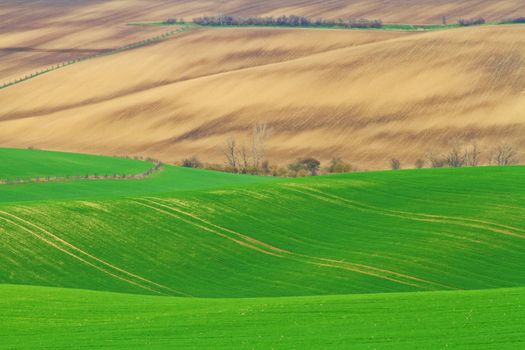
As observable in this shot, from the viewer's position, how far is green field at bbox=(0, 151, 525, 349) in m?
21.2

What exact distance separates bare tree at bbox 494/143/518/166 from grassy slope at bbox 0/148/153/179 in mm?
22074

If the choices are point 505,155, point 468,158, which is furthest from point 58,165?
point 505,155

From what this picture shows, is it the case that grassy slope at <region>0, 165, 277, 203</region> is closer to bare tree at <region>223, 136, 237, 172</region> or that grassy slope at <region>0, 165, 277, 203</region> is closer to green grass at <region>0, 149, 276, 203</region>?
green grass at <region>0, 149, 276, 203</region>

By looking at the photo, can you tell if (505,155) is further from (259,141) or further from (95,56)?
(95,56)

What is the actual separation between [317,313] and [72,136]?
70.0 m

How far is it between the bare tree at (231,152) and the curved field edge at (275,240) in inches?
1318

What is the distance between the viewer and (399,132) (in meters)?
82.0

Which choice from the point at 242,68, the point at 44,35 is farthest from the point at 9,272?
the point at 44,35

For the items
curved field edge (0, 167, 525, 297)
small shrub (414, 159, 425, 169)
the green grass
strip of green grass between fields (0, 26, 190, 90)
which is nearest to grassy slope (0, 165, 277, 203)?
the green grass

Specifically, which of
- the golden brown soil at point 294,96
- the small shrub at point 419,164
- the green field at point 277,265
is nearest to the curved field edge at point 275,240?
the green field at point 277,265

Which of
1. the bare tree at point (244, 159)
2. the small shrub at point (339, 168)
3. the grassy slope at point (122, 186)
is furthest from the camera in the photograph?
the bare tree at point (244, 159)

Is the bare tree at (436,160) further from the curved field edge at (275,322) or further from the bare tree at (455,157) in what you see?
the curved field edge at (275,322)

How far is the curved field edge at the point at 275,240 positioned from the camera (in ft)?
105

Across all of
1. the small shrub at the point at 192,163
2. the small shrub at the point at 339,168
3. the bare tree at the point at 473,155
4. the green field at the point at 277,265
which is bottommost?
the bare tree at the point at 473,155
